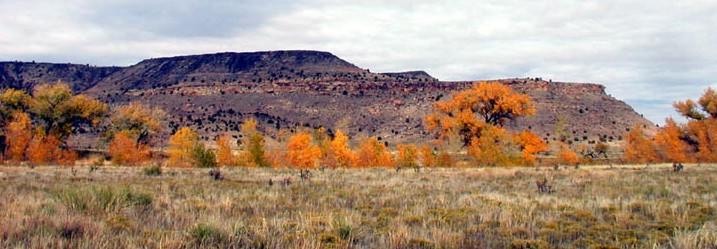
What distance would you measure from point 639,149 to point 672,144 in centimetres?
318

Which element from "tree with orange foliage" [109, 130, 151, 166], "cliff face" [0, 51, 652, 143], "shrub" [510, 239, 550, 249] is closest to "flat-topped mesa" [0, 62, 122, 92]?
"cliff face" [0, 51, 652, 143]

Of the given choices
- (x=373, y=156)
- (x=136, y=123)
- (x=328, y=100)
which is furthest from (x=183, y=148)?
(x=328, y=100)

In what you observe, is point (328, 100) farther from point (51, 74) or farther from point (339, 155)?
point (51, 74)

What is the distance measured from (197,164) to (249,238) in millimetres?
39140

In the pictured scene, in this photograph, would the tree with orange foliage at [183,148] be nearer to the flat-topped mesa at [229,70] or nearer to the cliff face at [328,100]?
the cliff face at [328,100]

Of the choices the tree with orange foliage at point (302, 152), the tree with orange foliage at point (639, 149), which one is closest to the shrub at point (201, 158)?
the tree with orange foliage at point (302, 152)

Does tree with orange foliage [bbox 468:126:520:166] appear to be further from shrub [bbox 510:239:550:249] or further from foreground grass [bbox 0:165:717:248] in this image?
shrub [bbox 510:239:550:249]

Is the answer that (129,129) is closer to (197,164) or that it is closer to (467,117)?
(197,164)

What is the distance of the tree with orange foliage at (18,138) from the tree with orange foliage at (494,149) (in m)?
42.8

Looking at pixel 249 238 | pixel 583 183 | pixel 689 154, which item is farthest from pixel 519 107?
pixel 249 238

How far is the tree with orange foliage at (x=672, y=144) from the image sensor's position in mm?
58125

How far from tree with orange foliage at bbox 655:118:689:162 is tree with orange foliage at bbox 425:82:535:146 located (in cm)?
1612

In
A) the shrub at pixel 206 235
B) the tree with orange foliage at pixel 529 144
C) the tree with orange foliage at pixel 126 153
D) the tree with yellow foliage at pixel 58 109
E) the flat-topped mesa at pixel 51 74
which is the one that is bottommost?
the tree with orange foliage at pixel 126 153

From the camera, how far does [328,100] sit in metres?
94.5
